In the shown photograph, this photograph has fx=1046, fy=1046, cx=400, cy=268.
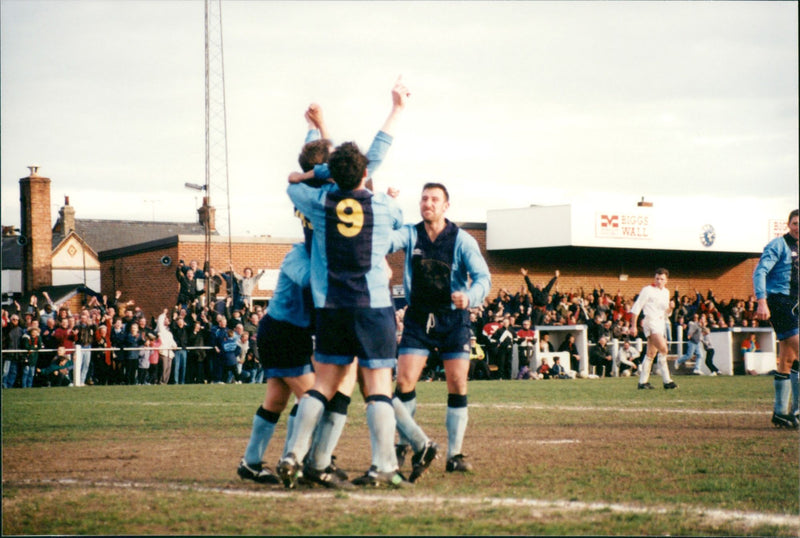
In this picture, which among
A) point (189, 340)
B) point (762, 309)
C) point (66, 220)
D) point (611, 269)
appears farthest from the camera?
point (66, 220)

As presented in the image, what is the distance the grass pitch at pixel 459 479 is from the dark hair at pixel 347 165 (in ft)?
6.28

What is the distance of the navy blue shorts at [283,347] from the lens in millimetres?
6906

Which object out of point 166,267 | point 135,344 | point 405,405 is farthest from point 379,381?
point 166,267

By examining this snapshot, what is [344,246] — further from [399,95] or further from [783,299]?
[783,299]

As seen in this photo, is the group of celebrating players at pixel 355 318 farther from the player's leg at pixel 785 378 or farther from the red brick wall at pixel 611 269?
the red brick wall at pixel 611 269

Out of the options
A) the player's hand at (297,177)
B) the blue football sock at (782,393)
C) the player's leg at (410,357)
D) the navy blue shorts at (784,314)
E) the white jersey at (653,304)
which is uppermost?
the player's hand at (297,177)

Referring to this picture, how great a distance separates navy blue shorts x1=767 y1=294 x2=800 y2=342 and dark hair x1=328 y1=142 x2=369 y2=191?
5.95 metres

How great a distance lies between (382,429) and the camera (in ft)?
21.4

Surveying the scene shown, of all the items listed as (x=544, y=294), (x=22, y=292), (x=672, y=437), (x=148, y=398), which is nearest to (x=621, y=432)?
(x=672, y=437)

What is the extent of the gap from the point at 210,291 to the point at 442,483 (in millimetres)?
22175

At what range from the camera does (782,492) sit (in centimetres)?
635

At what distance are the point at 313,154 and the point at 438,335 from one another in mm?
1678

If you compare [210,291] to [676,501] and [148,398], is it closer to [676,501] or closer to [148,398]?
[148,398]

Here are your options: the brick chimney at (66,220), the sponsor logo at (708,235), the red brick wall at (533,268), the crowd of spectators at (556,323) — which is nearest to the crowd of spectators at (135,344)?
the crowd of spectators at (556,323)
